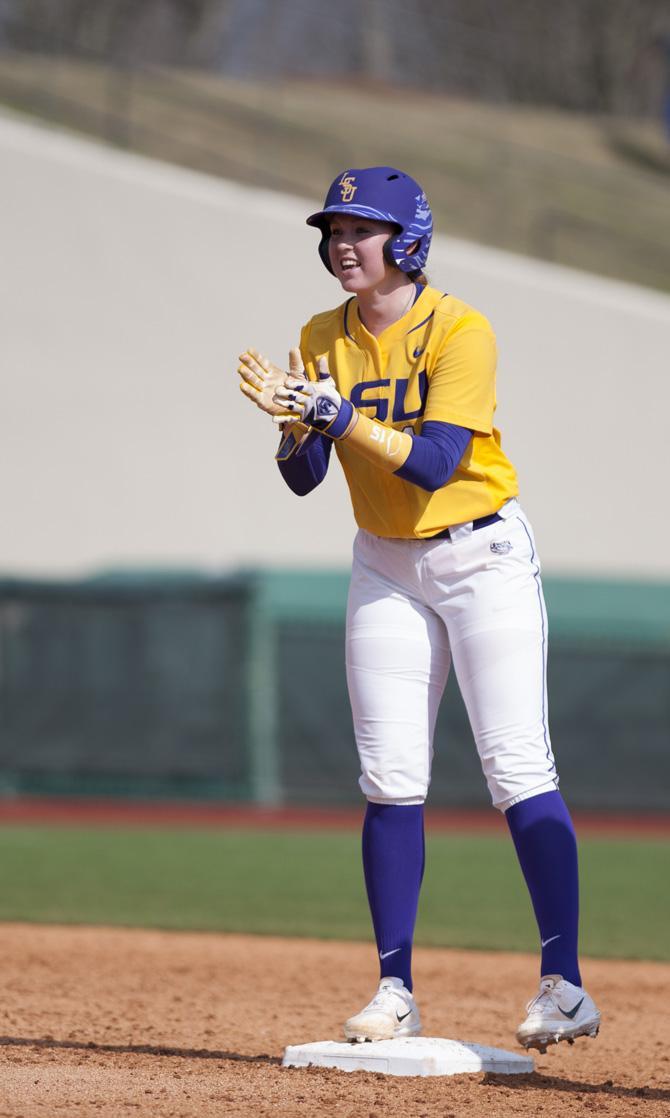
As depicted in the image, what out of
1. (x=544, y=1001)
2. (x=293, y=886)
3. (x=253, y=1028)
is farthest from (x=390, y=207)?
(x=293, y=886)

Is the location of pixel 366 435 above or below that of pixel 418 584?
above

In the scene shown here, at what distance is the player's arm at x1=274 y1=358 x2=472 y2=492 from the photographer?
3.86 m

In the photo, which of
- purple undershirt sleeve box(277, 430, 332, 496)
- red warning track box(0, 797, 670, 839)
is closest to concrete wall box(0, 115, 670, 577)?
red warning track box(0, 797, 670, 839)

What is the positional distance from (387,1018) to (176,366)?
13868 millimetres

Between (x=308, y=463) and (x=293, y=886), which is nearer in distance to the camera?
(x=308, y=463)

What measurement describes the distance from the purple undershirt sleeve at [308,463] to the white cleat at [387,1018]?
4.30ft

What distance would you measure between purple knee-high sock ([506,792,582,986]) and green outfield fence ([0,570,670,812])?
959 centimetres

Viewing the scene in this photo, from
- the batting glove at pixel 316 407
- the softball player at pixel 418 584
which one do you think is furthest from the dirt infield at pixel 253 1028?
the batting glove at pixel 316 407

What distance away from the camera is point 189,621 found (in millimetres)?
14453

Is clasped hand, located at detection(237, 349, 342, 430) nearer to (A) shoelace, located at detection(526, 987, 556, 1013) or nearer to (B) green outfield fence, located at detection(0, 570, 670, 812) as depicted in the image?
(A) shoelace, located at detection(526, 987, 556, 1013)

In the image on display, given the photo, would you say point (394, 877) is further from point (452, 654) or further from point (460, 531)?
point (460, 531)

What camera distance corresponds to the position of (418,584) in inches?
164

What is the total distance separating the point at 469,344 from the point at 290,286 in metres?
13.6

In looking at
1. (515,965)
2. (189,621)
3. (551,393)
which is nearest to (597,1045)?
(515,965)
